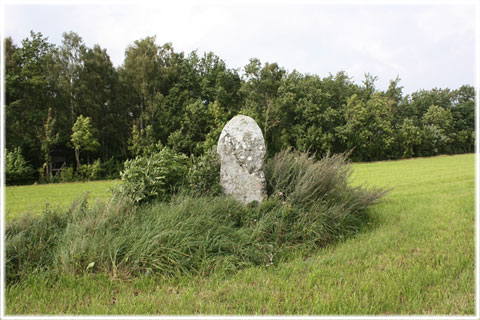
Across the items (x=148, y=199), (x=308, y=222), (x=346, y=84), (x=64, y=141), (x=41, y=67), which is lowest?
(x=308, y=222)

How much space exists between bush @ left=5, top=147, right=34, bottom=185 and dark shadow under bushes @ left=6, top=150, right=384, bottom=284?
1962 centimetres

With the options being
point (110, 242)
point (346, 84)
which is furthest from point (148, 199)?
point (346, 84)

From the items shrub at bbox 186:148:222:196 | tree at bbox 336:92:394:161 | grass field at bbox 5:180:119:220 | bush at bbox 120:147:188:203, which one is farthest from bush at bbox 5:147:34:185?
tree at bbox 336:92:394:161

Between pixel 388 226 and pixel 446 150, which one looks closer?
pixel 388 226

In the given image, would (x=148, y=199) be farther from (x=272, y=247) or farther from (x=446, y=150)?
(x=446, y=150)

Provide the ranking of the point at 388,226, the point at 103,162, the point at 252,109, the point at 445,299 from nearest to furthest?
1. the point at 445,299
2. the point at 388,226
3. the point at 103,162
4. the point at 252,109

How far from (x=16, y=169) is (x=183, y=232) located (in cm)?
2191

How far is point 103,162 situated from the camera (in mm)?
27188

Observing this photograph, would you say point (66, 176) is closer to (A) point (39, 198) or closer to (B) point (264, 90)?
(A) point (39, 198)

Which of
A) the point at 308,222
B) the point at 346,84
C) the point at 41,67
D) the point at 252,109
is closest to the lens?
the point at 308,222

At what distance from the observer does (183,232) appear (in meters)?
3.90

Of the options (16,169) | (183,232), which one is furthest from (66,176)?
(183,232)

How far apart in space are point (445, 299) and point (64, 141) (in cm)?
2826

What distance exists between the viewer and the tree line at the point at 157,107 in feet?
74.6
